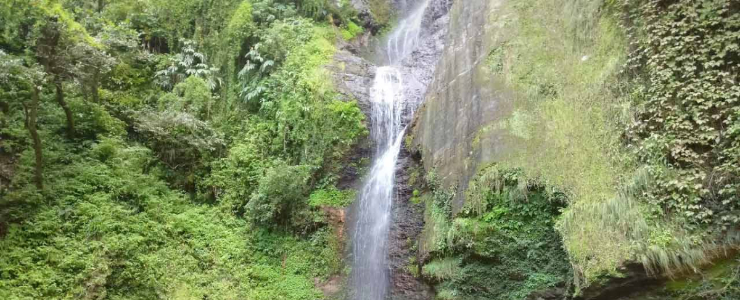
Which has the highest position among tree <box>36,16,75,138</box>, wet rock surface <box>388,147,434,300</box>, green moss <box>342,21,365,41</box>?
green moss <box>342,21,365,41</box>

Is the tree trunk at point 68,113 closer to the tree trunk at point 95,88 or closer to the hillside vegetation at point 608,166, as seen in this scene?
the tree trunk at point 95,88

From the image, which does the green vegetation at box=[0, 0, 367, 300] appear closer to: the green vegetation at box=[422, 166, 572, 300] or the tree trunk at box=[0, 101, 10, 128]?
the tree trunk at box=[0, 101, 10, 128]

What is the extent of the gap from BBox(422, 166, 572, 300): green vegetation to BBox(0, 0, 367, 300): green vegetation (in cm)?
367

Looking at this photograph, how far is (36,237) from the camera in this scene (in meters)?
9.15

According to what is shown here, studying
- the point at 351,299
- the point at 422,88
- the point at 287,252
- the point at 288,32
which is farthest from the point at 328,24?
the point at 351,299

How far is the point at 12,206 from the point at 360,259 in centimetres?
759

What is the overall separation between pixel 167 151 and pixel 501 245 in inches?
374

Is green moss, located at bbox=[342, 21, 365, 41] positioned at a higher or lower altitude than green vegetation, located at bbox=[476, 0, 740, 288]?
higher

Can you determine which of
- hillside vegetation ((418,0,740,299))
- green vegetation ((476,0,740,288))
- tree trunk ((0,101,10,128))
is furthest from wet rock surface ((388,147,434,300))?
tree trunk ((0,101,10,128))

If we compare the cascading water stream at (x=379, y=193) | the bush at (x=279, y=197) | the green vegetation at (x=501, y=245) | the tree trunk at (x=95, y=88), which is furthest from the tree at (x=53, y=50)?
the green vegetation at (x=501, y=245)

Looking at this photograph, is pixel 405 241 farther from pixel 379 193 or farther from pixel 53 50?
pixel 53 50

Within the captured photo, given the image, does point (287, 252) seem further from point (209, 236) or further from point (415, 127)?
point (415, 127)

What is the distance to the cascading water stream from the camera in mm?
10852

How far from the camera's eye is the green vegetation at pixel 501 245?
7.64 metres
